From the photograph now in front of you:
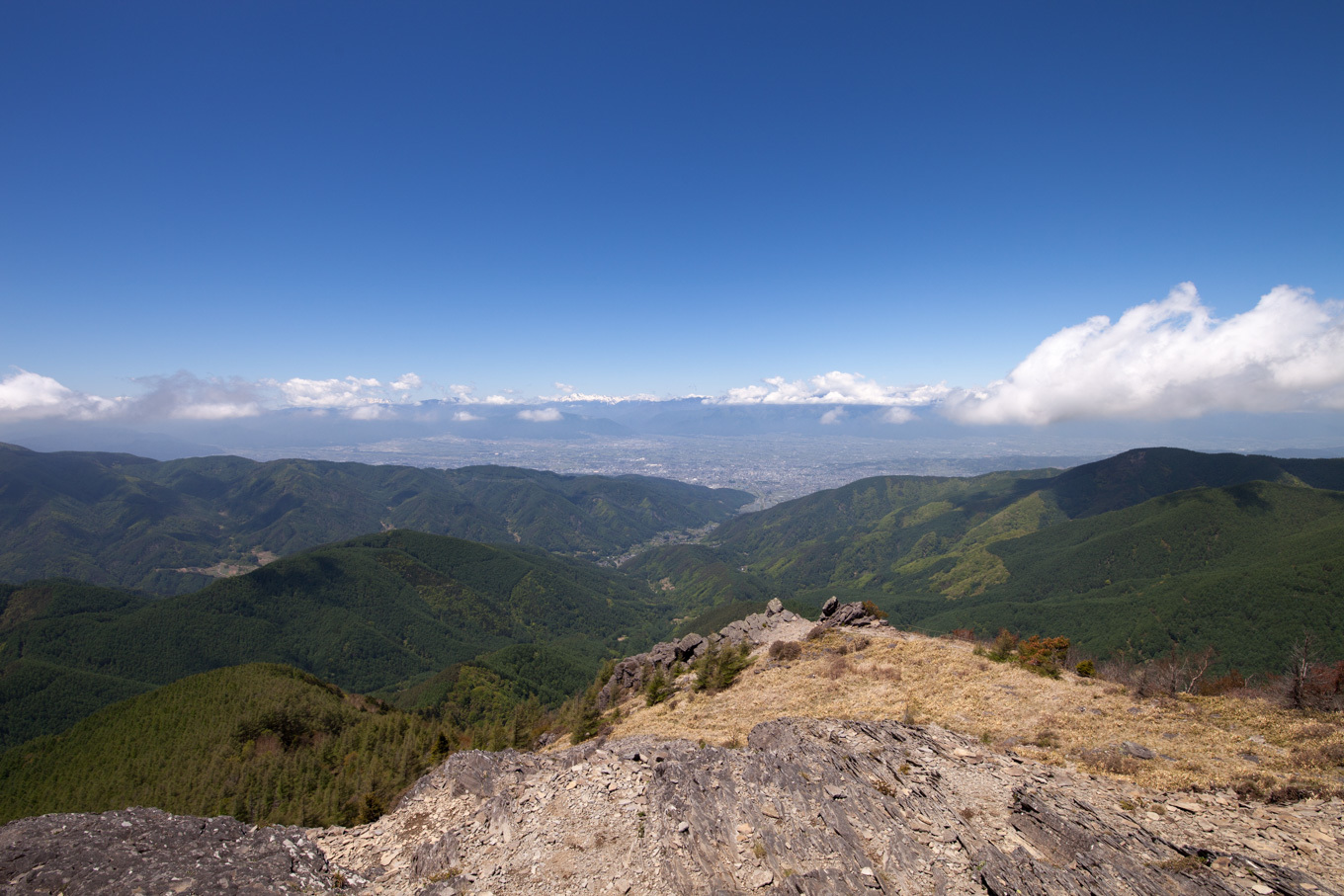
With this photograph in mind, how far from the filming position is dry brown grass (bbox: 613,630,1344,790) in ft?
58.8

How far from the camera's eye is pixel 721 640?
171ft

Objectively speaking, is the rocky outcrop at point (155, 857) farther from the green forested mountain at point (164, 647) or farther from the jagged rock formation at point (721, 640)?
the green forested mountain at point (164, 647)

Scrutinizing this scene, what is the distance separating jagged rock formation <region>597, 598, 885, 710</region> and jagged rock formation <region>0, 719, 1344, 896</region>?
1097 inches

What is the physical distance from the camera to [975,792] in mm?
18188

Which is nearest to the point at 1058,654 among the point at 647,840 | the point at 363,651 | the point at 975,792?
the point at 975,792

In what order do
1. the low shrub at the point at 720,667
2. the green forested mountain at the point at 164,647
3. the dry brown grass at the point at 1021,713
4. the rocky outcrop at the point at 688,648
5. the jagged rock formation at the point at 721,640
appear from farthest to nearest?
the green forested mountain at the point at 164,647 < the rocky outcrop at the point at 688,648 < the jagged rock formation at the point at 721,640 < the low shrub at the point at 720,667 < the dry brown grass at the point at 1021,713

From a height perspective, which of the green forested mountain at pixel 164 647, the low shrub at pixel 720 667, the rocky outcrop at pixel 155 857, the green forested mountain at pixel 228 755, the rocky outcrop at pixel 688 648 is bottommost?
the green forested mountain at pixel 164 647

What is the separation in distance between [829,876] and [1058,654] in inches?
1192

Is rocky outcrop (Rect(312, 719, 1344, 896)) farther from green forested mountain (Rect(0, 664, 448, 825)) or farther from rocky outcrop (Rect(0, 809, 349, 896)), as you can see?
green forested mountain (Rect(0, 664, 448, 825))

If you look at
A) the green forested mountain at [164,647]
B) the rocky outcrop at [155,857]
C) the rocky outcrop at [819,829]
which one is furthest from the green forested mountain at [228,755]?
the green forested mountain at [164,647]

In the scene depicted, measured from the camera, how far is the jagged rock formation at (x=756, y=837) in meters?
13.8

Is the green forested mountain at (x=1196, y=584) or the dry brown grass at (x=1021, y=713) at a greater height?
the dry brown grass at (x=1021, y=713)

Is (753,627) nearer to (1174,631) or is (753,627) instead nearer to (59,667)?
(1174,631)

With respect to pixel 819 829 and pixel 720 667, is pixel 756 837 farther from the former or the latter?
pixel 720 667
